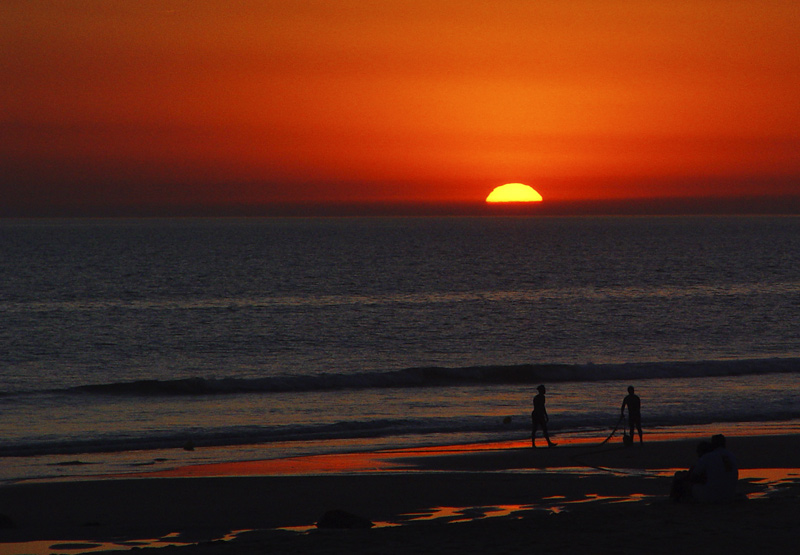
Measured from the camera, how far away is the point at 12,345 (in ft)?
141

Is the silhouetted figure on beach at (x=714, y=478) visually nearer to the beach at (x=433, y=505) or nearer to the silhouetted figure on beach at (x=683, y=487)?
the silhouetted figure on beach at (x=683, y=487)

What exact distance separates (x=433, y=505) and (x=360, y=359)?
82.6 feet

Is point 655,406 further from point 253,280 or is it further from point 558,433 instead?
point 253,280

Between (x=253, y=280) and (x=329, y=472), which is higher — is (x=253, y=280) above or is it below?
above

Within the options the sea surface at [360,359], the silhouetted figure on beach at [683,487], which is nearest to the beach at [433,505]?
the silhouetted figure on beach at [683,487]

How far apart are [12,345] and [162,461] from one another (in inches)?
1083

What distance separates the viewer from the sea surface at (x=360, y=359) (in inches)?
900

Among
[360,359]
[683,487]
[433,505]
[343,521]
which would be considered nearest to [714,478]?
[683,487]

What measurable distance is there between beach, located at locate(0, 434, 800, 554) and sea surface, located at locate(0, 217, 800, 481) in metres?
2.58

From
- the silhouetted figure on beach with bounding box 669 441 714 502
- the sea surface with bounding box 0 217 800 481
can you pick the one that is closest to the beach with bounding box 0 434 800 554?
the silhouetted figure on beach with bounding box 669 441 714 502

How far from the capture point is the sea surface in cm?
2286

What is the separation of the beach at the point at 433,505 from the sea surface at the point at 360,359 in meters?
2.58

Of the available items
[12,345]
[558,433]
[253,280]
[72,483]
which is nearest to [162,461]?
[72,483]

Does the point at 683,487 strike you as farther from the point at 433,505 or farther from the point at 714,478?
the point at 433,505
